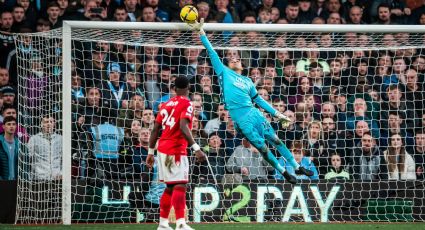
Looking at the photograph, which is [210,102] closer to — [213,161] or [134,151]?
[213,161]

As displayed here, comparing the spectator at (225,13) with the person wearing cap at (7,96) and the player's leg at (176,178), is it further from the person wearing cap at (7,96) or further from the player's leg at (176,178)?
the player's leg at (176,178)

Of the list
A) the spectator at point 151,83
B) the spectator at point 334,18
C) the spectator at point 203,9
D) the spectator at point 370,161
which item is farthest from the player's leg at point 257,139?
the spectator at point 334,18

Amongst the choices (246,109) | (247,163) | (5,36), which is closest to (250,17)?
(247,163)

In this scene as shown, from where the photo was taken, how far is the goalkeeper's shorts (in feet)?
48.3

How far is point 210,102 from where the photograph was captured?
17062mm

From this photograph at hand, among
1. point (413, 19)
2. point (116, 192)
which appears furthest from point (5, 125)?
point (413, 19)

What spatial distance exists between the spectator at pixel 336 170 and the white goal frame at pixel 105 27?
7.90 feet

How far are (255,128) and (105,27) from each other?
2885mm

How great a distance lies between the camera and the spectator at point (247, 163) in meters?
16.8

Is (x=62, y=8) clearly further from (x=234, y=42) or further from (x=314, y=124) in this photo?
(x=314, y=124)

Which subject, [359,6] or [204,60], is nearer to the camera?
[204,60]

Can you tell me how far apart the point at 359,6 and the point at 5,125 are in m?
7.49

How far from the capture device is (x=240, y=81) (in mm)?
14727

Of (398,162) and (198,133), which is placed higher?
(198,133)
